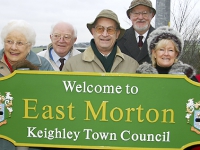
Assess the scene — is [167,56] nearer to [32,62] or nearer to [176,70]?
[176,70]

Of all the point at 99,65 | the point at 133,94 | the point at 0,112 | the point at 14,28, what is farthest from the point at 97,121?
the point at 14,28

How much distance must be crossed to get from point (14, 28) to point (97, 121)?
4.23ft

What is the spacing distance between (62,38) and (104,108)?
5.60 feet

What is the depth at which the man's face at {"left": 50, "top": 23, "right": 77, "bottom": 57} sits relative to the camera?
460 centimetres

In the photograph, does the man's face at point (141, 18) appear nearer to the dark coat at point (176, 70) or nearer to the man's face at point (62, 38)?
the man's face at point (62, 38)

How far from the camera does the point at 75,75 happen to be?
3264 mm

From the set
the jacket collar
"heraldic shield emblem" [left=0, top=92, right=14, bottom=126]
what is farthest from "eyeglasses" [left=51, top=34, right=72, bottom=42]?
"heraldic shield emblem" [left=0, top=92, right=14, bottom=126]

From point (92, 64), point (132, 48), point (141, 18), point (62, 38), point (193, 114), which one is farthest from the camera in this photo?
point (141, 18)

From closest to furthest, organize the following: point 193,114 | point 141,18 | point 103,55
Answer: point 193,114, point 103,55, point 141,18

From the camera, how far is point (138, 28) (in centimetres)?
495

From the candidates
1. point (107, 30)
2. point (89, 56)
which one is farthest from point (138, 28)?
point (89, 56)

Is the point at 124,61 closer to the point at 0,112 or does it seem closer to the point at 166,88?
the point at 166,88

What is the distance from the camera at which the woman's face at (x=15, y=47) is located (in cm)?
344

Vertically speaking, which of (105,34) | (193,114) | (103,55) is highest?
(105,34)
